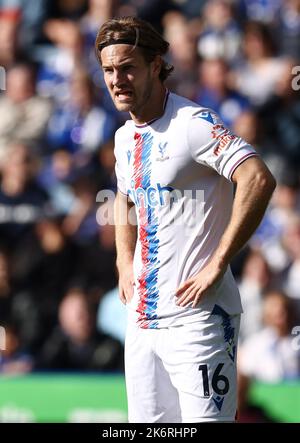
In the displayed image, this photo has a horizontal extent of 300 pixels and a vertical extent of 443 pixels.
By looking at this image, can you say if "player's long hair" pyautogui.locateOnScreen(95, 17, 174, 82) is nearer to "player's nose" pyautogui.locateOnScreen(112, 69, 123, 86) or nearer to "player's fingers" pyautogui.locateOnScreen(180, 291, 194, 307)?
"player's nose" pyautogui.locateOnScreen(112, 69, 123, 86)

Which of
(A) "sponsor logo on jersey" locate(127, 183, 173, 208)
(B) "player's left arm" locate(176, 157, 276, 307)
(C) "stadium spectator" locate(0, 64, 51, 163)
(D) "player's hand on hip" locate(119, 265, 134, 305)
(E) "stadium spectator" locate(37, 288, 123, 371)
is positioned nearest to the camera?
(B) "player's left arm" locate(176, 157, 276, 307)

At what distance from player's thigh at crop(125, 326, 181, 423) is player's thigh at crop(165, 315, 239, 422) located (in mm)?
84

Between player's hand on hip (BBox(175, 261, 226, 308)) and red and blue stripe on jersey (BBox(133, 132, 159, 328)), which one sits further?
red and blue stripe on jersey (BBox(133, 132, 159, 328))

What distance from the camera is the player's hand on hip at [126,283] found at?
489 centimetres

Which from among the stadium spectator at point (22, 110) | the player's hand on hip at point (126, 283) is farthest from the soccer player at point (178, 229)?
the stadium spectator at point (22, 110)

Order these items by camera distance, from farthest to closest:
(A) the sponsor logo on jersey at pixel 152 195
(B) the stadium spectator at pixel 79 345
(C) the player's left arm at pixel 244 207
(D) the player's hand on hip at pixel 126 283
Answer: (B) the stadium spectator at pixel 79 345
(D) the player's hand on hip at pixel 126 283
(A) the sponsor logo on jersey at pixel 152 195
(C) the player's left arm at pixel 244 207

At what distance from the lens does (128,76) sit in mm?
4535

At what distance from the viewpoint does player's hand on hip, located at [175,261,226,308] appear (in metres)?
4.44

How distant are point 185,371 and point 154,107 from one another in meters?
1.18

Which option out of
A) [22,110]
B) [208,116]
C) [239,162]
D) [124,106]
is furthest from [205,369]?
[22,110]

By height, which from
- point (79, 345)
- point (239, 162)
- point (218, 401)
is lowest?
point (79, 345)

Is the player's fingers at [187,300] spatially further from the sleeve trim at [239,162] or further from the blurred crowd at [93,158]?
the blurred crowd at [93,158]

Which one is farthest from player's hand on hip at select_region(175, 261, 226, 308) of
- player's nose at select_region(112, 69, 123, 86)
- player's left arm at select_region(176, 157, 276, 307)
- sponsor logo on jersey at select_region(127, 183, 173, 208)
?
player's nose at select_region(112, 69, 123, 86)

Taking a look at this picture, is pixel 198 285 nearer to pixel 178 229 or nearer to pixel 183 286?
pixel 183 286
